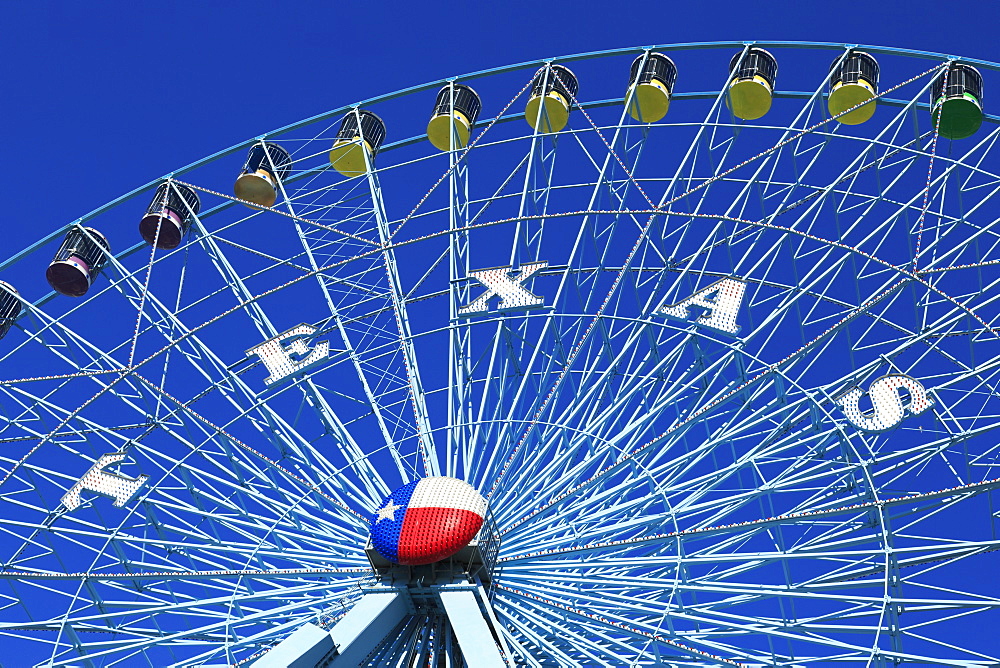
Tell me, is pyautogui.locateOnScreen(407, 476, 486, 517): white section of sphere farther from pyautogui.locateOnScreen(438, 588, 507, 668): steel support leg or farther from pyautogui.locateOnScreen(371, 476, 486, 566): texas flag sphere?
pyautogui.locateOnScreen(438, 588, 507, 668): steel support leg

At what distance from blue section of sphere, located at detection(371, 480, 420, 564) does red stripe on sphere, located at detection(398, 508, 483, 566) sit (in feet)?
0.27

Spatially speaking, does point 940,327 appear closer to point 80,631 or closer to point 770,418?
point 770,418

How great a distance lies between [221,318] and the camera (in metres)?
20.3

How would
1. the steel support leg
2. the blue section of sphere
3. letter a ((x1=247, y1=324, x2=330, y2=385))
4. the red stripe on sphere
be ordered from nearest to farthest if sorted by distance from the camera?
the steel support leg
the red stripe on sphere
the blue section of sphere
letter a ((x1=247, y1=324, x2=330, y2=385))

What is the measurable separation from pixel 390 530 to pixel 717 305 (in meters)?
5.86

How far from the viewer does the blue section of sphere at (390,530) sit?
18406mm

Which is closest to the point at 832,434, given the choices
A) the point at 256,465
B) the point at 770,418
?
the point at 770,418

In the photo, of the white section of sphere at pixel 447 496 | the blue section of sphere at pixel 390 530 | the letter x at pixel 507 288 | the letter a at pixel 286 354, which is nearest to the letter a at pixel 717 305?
the letter x at pixel 507 288

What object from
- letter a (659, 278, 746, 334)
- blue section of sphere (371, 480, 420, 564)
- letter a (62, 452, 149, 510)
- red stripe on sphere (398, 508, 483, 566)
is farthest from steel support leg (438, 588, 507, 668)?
letter a (62, 452, 149, 510)

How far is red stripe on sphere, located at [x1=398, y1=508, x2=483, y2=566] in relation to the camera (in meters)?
18.3

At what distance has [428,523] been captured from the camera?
1844 cm

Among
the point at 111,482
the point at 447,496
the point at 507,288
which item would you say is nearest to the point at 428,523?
the point at 447,496

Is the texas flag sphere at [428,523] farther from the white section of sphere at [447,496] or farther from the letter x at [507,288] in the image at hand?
the letter x at [507,288]

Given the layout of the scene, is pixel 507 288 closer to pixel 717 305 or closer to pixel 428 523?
pixel 717 305
